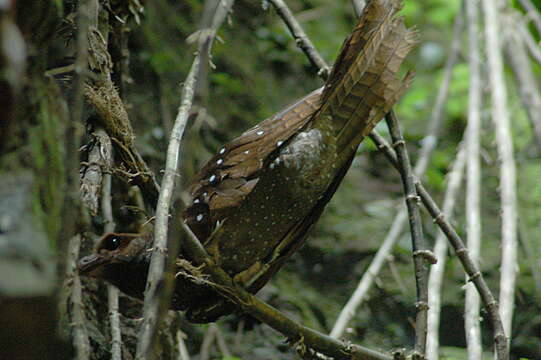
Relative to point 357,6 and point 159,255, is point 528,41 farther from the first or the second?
point 159,255

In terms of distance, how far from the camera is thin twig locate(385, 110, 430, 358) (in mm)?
1791

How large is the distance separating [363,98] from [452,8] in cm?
364

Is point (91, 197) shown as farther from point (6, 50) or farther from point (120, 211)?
point (120, 211)

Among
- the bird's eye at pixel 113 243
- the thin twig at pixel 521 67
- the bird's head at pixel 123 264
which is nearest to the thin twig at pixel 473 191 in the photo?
the thin twig at pixel 521 67

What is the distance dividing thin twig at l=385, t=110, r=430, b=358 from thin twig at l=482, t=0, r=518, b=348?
31cm

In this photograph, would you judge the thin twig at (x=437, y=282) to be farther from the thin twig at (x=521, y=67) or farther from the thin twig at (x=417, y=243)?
the thin twig at (x=521, y=67)

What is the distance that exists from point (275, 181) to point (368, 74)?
50cm

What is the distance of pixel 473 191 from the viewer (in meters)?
2.68

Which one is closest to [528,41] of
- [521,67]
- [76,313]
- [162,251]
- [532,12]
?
[521,67]

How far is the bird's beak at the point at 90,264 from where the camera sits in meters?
2.08

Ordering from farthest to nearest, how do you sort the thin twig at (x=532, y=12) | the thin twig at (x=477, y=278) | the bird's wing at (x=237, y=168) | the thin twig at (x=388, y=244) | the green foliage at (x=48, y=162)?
the thin twig at (x=532, y=12) → the thin twig at (x=388, y=244) → the bird's wing at (x=237, y=168) → the thin twig at (x=477, y=278) → the green foliage at (x=48, y=162)

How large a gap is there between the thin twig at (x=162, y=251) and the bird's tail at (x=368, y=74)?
0.50m

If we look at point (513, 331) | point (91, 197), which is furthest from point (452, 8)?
point (91, 197)

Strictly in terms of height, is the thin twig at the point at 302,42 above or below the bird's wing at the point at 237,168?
above
